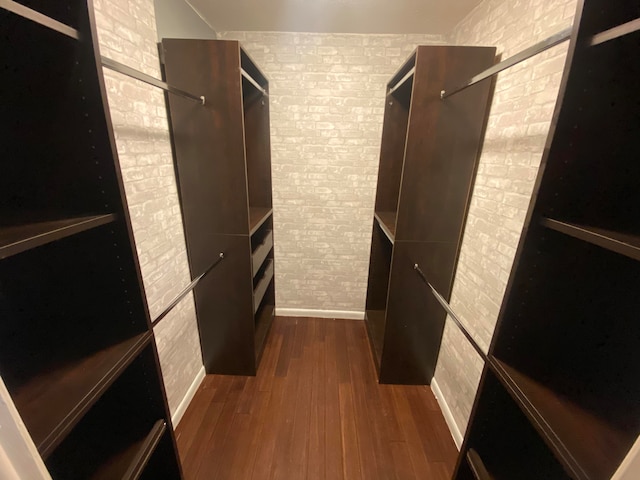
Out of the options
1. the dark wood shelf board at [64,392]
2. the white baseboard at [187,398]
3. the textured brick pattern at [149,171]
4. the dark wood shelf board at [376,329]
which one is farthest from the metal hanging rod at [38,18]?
the dark wood shelf board at [376,329]

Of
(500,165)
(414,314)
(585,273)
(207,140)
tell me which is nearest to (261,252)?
(207,140)

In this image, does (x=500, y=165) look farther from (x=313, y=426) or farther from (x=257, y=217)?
(x=313, y=426)

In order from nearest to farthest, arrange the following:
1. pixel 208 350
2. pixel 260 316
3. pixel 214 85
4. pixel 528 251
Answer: pixel 528 251 → pixel 214 85 → pixel 208 350 → pixel 260 316

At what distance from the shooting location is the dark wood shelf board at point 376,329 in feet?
7.32

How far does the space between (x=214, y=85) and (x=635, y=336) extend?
6.34ft

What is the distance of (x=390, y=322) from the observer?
1945mm

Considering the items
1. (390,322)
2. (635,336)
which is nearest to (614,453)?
(635,336)

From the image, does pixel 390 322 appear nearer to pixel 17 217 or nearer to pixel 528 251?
pixel 528 251

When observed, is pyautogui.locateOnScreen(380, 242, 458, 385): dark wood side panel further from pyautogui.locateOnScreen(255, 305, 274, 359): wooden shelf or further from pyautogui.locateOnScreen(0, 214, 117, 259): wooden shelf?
pyautogui.locateOnScreen(0, 214, 117, 259): wooden shelf

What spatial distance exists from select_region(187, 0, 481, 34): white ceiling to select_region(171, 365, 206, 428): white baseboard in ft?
8.35

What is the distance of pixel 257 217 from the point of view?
212 centimetres

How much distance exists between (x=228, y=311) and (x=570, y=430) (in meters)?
1.81

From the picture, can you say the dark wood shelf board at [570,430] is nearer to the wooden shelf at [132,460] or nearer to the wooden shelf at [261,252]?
the wooden shelf at [132,460]

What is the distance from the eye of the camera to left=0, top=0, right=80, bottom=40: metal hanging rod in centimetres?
49
